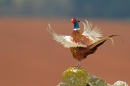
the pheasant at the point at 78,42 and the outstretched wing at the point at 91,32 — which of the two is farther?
the outstretched wing at the point at 91,32

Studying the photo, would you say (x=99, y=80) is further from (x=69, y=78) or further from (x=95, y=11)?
(x=95, y=11)

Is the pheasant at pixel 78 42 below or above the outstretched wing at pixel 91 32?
below

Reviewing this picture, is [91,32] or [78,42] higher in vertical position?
[91,32]

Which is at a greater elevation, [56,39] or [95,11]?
[95,11]

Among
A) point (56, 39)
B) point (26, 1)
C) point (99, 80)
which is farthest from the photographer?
point (26, 1)

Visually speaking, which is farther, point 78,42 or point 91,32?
point 91,32

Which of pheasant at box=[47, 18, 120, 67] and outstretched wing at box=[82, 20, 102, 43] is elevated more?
outstretched wing at box=[82, 20, 102, 43]

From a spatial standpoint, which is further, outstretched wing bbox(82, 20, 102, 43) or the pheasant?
outstretched wing bbox(82, 20, 102, 43)

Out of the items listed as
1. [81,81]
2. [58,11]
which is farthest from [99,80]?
[58,11]

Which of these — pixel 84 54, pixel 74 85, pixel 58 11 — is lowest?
pixel 74 85

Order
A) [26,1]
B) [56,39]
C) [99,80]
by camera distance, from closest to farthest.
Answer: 1. [56,39]
2. [99,80]
3. [26,1]

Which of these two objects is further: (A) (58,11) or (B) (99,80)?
(A) (58,11)
